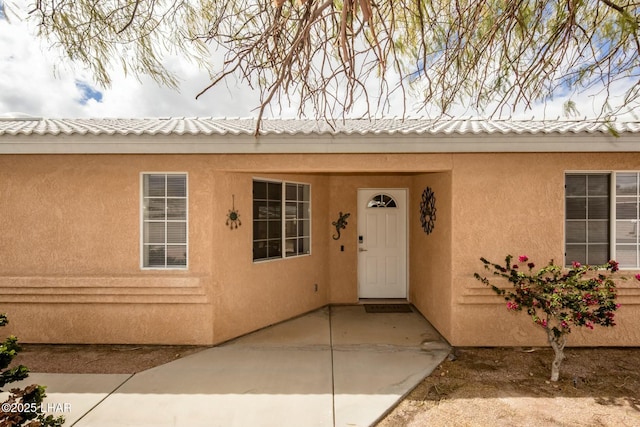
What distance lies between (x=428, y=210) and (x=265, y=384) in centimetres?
418

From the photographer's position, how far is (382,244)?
811 centimetres

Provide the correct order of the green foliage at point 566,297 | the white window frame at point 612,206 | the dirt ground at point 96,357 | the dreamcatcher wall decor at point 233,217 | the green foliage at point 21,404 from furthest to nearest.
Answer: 1. the dreamcatcher wall decor at point 233,217
2. the white window frame at point 612,206
3. the dirt ground at point 96,357
4. the green foliage at point 566,297
5. the green foliage at point 21,404

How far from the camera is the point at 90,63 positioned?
11.2ft

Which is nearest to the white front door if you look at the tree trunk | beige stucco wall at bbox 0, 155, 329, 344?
beige stucco wall at bbox 0, 155, 329, 344

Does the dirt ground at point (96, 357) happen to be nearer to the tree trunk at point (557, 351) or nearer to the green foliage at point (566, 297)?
the green foliage at point (566, 297)

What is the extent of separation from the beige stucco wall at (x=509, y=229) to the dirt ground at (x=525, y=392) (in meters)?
0.26

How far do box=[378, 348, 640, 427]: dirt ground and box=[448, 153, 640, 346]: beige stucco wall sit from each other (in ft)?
0.84

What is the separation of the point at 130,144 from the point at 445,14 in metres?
4.26

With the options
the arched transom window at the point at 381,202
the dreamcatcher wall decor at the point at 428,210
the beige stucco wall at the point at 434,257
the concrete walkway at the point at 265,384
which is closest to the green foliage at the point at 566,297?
the beige stucco wall at the point at 434,257

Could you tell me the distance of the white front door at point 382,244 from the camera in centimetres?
806

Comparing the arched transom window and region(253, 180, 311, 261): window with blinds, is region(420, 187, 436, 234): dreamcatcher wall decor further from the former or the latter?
region(253, 180, 311, 261): window with blinds

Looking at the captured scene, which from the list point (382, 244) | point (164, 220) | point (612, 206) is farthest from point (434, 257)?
point (164, 220)

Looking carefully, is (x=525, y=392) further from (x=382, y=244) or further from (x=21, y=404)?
(x=21, y=404)

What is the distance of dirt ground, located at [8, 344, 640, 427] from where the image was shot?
3.51 m
